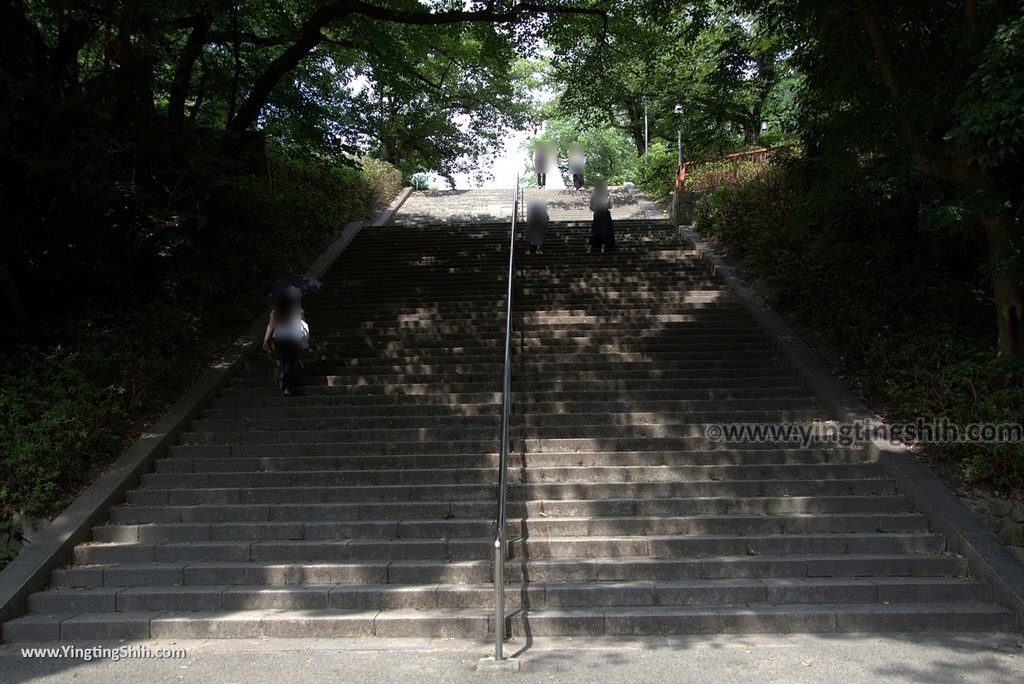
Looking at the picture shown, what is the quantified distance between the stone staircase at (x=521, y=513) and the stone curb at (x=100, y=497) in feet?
0.42

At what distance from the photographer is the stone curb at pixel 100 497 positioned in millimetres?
5059

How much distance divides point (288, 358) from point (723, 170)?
11620 millimetres

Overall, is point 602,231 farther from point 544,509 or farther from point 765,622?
point 765,622

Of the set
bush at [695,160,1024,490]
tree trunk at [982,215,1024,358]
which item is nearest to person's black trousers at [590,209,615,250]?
bush at [695,160,1024,490]

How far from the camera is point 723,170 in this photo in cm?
1577

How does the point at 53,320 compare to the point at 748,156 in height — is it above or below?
below

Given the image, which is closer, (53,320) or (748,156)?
(53,320)

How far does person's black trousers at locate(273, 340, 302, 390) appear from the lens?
25.5 ft

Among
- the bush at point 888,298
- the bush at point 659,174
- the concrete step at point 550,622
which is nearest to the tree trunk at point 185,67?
the concrete step at point 550,622

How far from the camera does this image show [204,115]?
1309 centimetres

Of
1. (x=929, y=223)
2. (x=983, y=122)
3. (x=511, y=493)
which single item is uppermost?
(x=983, y=122)

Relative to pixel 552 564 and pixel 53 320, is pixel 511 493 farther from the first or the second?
pixel 53 320

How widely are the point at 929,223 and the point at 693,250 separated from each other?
6950 millimetres

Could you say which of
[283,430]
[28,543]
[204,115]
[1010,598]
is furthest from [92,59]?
[1010,598]
